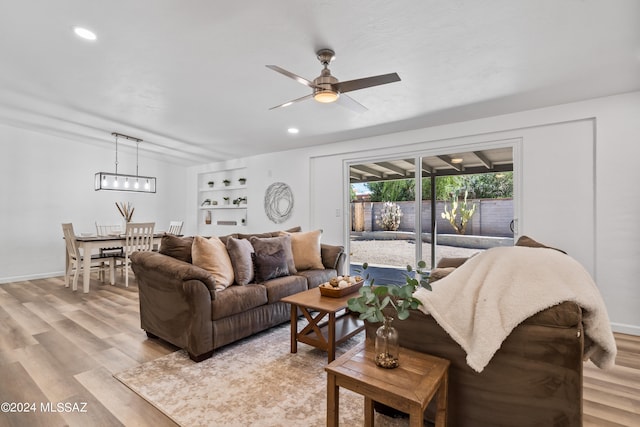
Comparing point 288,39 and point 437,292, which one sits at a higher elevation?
point 288,39

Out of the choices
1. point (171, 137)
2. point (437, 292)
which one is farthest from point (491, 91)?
point (171, 137)

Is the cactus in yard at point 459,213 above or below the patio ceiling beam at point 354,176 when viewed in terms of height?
below

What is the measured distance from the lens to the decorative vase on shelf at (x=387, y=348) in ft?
4.48

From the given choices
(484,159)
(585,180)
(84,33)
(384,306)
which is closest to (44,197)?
(84,33)

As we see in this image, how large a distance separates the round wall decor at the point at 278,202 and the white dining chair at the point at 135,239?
83.9 inches

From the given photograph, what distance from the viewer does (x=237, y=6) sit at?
1913mm

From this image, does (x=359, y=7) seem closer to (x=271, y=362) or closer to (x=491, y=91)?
(x=491, y=91)

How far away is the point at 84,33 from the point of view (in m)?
2.26

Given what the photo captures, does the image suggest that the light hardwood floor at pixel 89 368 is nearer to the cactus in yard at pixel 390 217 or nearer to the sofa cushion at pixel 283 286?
the sofa cushion at pixel 283 286

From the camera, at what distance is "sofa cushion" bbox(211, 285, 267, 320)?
8.20ft

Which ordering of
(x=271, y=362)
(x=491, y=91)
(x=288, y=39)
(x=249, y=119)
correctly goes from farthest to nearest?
1. (x=249, y=119)
2. (x=491, y=91)
3. (x=271, y=362)
4. (x=288, y=39)

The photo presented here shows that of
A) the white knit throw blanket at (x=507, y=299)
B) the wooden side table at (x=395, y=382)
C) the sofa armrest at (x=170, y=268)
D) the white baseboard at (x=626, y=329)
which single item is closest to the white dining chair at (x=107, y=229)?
the sofa armrest at (x=170, y=268)

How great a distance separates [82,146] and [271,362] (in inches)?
235

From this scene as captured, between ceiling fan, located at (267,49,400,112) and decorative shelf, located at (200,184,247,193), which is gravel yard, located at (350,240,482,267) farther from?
decorative shelf, located at (200,184,247,193)
